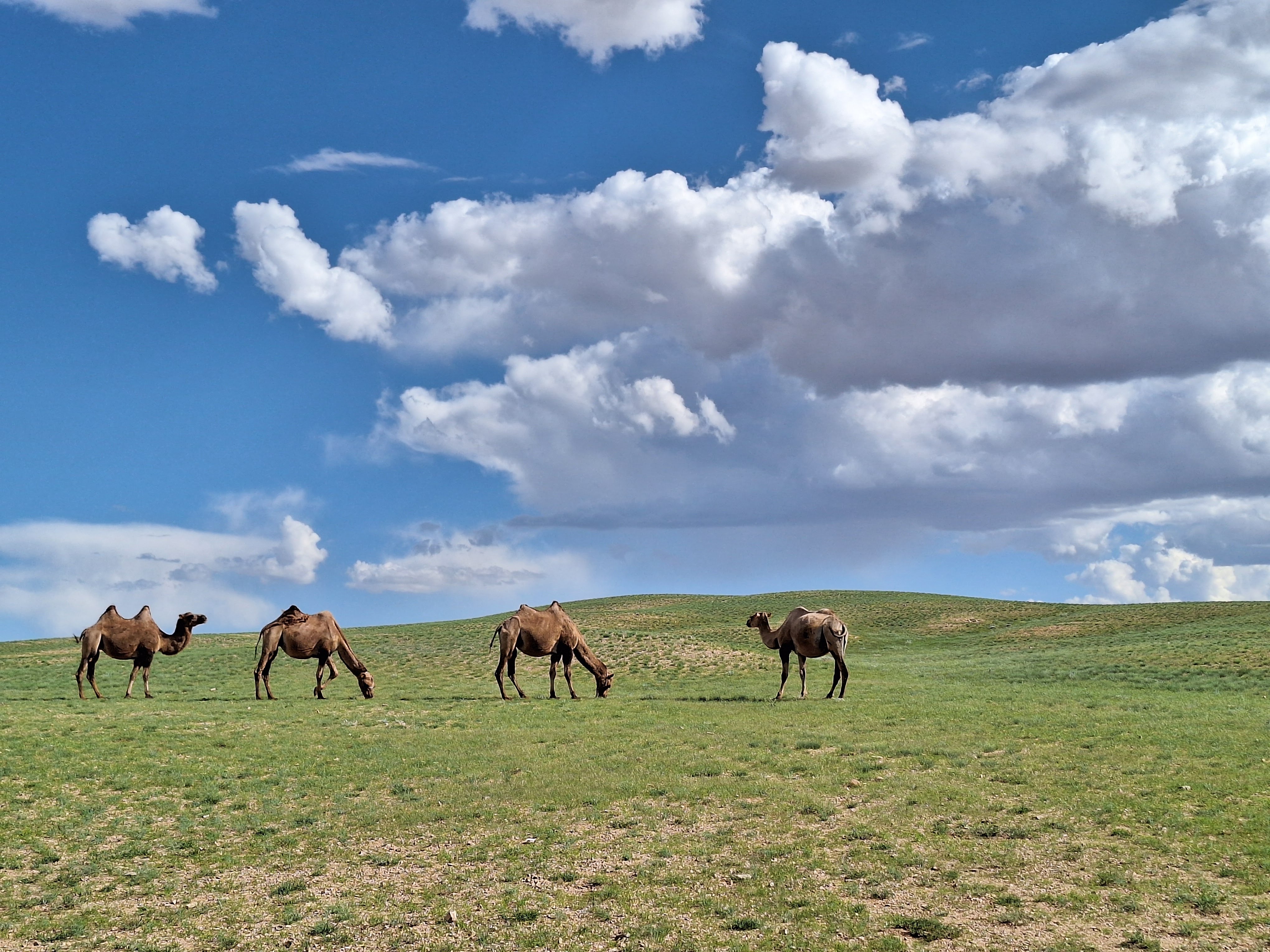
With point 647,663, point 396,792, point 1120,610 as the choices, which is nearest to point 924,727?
point 396,792

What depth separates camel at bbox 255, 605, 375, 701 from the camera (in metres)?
31.7

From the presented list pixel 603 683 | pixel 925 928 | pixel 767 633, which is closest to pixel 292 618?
pixel 603 683

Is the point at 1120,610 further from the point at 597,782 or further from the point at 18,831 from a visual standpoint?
the point at 18,831

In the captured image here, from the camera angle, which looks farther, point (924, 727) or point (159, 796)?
point (924, 727)

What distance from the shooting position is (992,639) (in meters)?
64.2

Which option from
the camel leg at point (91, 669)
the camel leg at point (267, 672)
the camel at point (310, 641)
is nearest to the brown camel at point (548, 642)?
the camel at point (310, 641)

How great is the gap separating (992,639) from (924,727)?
4568 centimetres

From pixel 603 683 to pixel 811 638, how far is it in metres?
7.88

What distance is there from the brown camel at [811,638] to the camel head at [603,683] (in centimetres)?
573

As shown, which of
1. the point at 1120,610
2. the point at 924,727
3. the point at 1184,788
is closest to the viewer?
the point at 1184,788

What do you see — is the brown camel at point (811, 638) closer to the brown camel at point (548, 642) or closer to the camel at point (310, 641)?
the brown camel at point (548, 642)

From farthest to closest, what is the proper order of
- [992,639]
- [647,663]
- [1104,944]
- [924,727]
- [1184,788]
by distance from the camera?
[992,639]
[647,663]
[924,727]
[1184,788]
[1104,944]

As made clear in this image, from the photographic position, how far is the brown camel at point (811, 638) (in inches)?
1104

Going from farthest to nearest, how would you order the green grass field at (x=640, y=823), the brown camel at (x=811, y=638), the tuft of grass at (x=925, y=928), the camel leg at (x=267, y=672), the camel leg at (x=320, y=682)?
the camel leg at (x=320, y=682) < the camel leg at (x=267, y=672) < the brown camel at (x=811, y=638) < the green grass field at (x=640, y=823) < the tuft of grass at (x=925, y=928)
